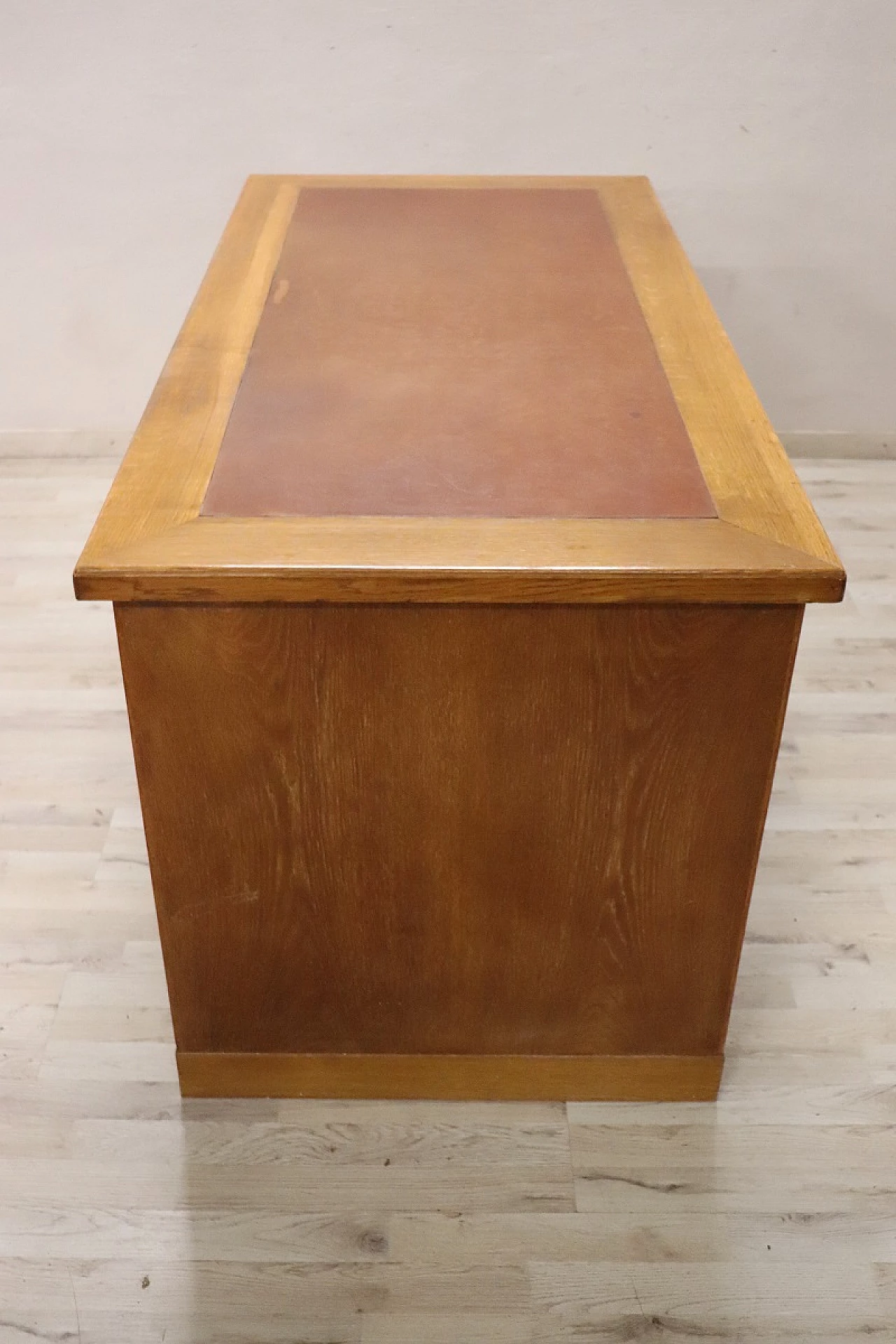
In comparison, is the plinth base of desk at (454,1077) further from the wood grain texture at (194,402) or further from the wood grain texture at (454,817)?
the wood grain texture at (194,402)

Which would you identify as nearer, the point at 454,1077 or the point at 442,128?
the point at 454,1077

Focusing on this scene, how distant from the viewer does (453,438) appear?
4.09 ft

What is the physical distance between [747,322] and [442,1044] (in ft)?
5.94

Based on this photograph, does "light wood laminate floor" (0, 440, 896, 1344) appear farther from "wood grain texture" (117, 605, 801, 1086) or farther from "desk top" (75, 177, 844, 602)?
"desk top" (75, 177, 844, 602)

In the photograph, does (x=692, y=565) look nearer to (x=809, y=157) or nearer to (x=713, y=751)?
(x=713, y=751)

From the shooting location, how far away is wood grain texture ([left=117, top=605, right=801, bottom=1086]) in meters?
1.09

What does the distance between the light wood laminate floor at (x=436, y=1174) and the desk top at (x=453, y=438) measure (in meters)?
0.66

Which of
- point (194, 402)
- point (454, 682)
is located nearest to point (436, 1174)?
point (454, 682)

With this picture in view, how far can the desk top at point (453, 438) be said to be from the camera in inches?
40.7

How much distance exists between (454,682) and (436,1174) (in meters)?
0.57

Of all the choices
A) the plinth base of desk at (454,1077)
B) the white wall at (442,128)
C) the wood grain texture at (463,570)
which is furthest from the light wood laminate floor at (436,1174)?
the white wall at (442,128)

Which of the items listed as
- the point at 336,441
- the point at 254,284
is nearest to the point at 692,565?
the point at 336,441

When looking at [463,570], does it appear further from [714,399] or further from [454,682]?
[714,399]

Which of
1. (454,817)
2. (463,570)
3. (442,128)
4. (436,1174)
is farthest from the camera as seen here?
(442,128)
